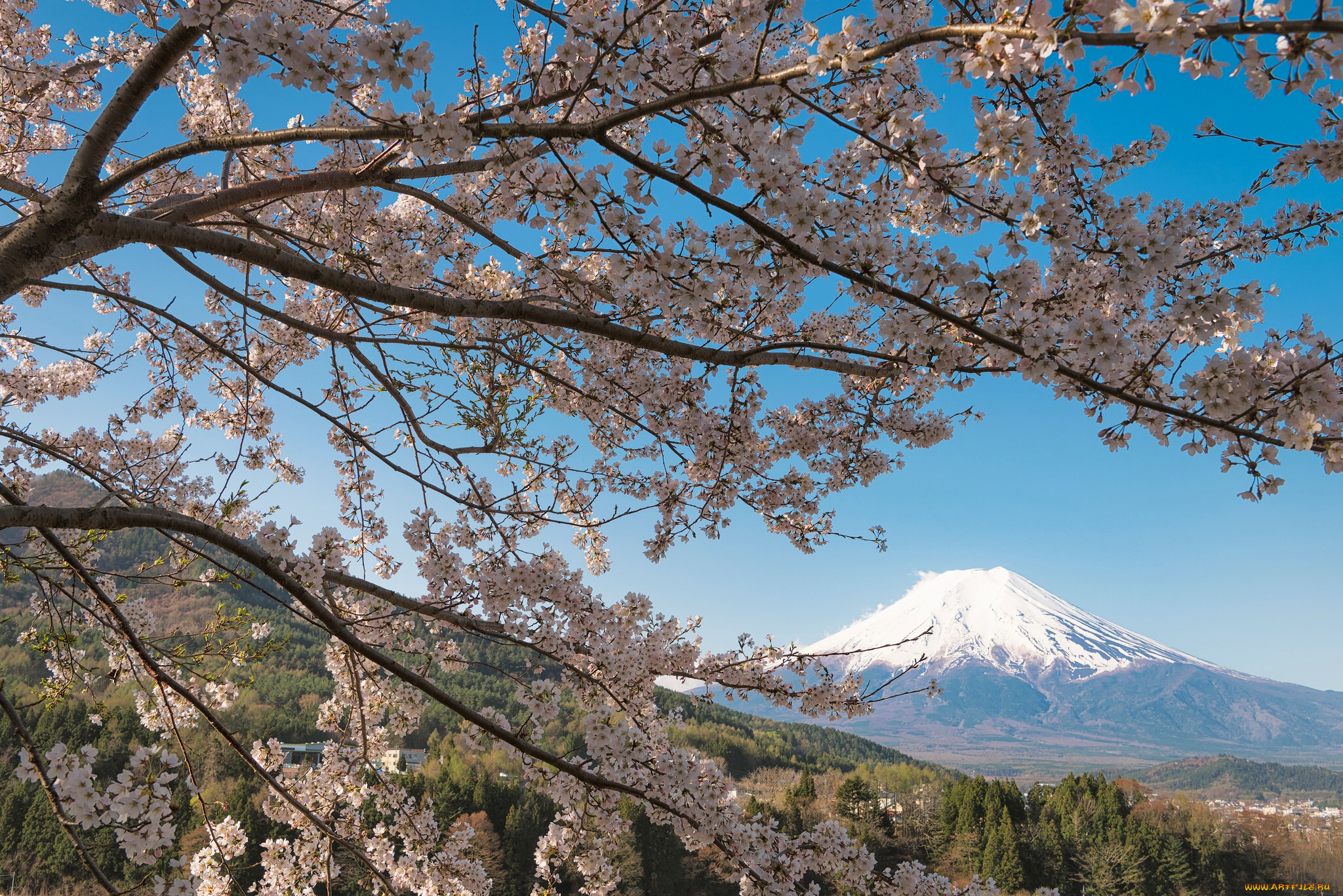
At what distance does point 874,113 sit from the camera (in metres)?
2.36

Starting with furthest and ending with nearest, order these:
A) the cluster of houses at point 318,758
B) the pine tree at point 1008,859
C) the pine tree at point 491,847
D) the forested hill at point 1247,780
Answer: the forested hill at point 1247,780 → the pine tree at point 1008,859 → the pine tree at point 491,847 → the cluster of houses at point 318,758

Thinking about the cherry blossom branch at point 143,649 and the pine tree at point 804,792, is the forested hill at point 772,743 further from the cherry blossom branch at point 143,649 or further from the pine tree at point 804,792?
the cherry blossom branch at point 143,649

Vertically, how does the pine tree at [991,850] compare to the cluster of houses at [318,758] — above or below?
below

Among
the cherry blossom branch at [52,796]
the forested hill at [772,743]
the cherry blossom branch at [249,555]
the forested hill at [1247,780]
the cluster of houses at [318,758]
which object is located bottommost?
the forested hill at [1247,780]

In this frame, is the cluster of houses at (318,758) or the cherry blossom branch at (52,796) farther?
the cluster of houses at (318,758)

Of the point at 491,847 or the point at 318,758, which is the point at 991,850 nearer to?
the point at 491,847

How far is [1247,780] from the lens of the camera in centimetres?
12094

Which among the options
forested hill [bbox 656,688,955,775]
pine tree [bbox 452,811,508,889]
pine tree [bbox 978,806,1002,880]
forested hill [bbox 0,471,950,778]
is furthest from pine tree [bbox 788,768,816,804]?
pine tree [bbox 452,811,508,889]

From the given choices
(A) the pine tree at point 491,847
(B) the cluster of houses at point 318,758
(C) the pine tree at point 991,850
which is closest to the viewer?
(B) the cluster of houses at point 318,758

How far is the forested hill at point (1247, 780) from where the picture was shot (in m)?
114

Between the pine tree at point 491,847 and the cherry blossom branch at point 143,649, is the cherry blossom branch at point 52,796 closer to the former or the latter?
the cherry blossom branch at point 143,649

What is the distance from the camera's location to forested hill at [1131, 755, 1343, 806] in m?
114

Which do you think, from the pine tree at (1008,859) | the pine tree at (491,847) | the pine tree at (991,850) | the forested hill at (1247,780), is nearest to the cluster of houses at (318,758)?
the pine tree at (491,847)

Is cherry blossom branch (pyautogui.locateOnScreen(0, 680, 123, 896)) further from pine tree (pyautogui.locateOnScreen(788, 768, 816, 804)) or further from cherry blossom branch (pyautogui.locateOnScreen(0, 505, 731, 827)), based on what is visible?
pine tree (pyautogui.locateOnScreen(788, 768, 816, 804))
